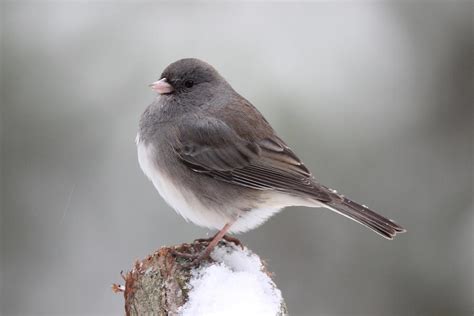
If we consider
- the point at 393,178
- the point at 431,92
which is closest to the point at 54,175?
the point at 393,178

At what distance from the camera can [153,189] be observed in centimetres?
487

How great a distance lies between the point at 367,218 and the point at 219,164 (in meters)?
0.81

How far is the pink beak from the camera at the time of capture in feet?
10.9

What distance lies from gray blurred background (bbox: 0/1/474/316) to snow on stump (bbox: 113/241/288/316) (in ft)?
7.53

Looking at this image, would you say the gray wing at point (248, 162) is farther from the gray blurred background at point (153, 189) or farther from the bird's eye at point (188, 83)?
the gray blurred background at point (153, 189)

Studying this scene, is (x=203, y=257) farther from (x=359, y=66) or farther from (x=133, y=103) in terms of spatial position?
(x=359, y=66)

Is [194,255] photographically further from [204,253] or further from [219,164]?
[219,164]

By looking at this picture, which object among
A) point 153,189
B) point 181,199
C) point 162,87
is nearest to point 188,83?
point 162,87

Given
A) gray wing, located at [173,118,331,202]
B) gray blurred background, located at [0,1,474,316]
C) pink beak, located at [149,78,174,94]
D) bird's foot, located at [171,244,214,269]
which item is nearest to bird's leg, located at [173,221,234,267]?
bird's foot, located at [171,244,214,269]

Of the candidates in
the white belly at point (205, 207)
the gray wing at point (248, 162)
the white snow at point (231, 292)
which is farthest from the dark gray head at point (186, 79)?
the white snow at point (231, 292)

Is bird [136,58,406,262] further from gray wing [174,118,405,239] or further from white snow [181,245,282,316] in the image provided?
white snow [181,245,282,316]

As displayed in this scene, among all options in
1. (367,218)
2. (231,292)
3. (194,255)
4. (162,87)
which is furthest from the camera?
(162,87)

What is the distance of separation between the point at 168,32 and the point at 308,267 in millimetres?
2269

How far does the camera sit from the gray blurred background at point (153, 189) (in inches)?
181
